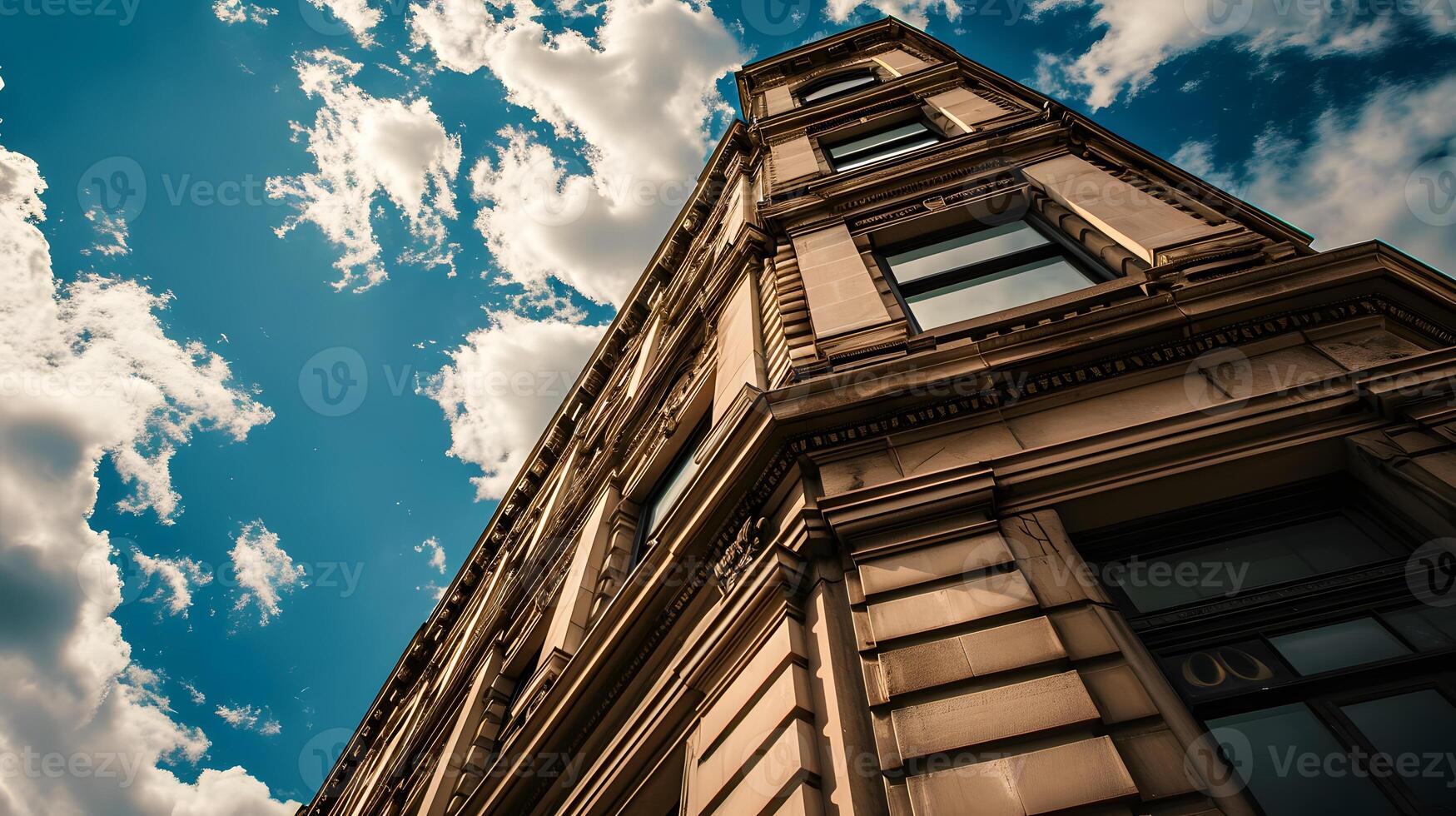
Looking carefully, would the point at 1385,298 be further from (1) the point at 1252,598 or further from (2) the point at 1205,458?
(1) the point at 1252,598

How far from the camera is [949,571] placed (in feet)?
16.8

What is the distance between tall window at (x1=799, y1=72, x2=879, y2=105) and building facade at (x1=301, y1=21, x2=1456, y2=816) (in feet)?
44.1

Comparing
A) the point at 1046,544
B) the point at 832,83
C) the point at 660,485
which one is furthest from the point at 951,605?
the point at 832,83

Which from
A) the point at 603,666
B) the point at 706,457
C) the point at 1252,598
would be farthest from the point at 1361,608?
the point at 603,666

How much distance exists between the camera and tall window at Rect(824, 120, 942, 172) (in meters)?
16.2

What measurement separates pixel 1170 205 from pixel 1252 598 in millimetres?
6390

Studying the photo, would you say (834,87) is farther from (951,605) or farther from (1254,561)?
(951,605)

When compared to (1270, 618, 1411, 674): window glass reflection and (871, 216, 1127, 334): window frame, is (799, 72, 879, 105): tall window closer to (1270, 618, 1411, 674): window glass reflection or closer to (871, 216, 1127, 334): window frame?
(871, 216, 1127, 334): window frame

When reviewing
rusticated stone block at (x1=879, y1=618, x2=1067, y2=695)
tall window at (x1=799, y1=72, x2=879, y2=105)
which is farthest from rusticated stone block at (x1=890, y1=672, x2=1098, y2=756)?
tall window at (x1=799, y1=72, x2=879, y2=105)

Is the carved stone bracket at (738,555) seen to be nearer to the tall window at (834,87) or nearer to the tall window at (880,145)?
the tall window at (880,145)

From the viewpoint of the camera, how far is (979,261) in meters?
10.2

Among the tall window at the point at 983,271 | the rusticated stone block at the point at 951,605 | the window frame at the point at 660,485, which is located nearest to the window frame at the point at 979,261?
the tall window at the point at 983,271

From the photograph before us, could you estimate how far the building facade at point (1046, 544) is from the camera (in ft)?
13.4

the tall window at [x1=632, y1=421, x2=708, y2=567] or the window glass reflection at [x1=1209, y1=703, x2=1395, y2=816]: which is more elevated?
the tall window at [x1=632, y1=421, x2=708, y2=567]
